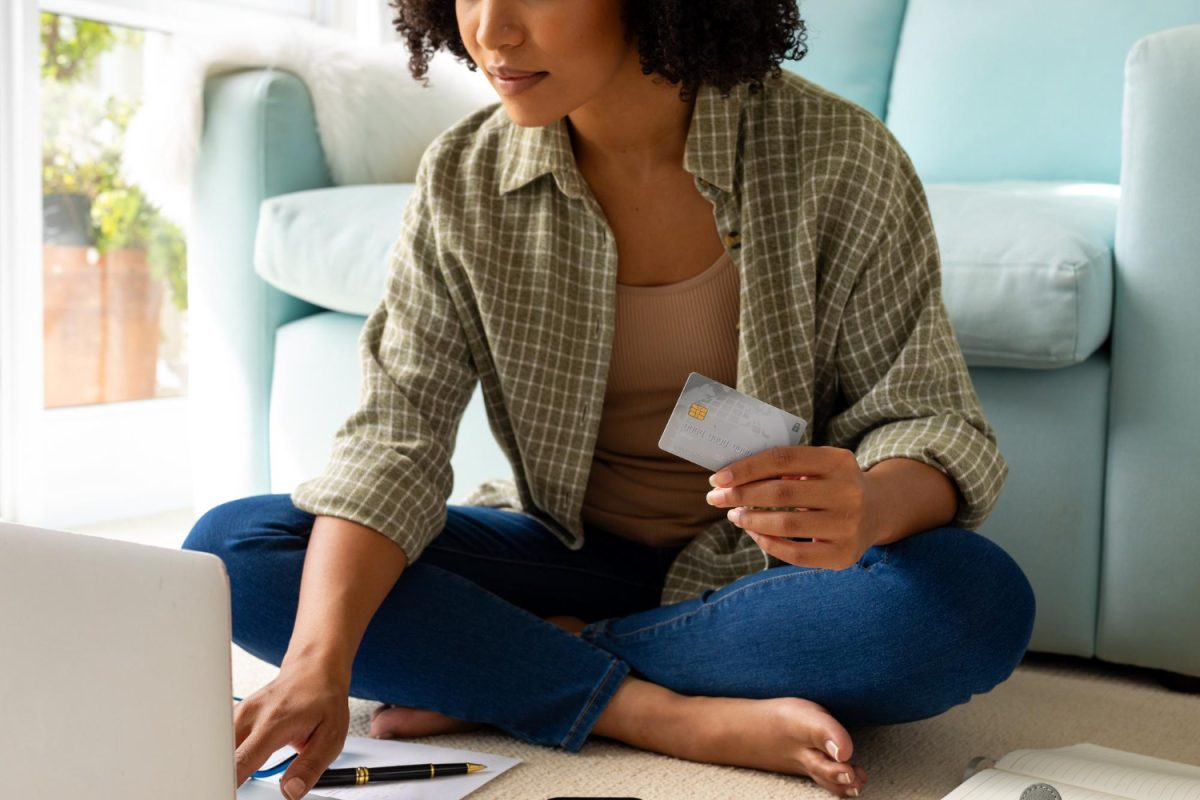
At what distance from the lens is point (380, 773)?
986 millimetres

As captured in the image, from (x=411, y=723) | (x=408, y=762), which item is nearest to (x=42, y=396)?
(x=411, y=723)

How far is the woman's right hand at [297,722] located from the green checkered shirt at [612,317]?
0.18m

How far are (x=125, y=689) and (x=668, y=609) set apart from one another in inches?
25.5

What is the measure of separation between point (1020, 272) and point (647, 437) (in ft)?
1.32

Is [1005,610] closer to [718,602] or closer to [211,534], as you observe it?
[718,602]

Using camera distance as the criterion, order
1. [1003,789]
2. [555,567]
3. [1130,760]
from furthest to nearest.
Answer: [555,567], [1130,760], [1003,789]

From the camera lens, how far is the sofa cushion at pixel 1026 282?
1.28 metres

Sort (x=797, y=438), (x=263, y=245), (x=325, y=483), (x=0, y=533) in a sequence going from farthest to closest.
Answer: (x=263, y=245)
(x=325, y=483)
(x=797, y=438)
(x=0, y=533)

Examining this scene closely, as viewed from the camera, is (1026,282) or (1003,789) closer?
(1003,789)

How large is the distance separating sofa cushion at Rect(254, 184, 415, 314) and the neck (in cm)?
53

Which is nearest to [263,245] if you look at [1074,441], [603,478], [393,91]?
[393,91]

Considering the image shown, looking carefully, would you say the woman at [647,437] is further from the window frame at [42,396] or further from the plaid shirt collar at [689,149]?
the window frame at [42,396]

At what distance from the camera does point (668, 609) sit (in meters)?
1.15

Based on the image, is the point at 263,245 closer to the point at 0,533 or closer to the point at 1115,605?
the point at 1115,605
